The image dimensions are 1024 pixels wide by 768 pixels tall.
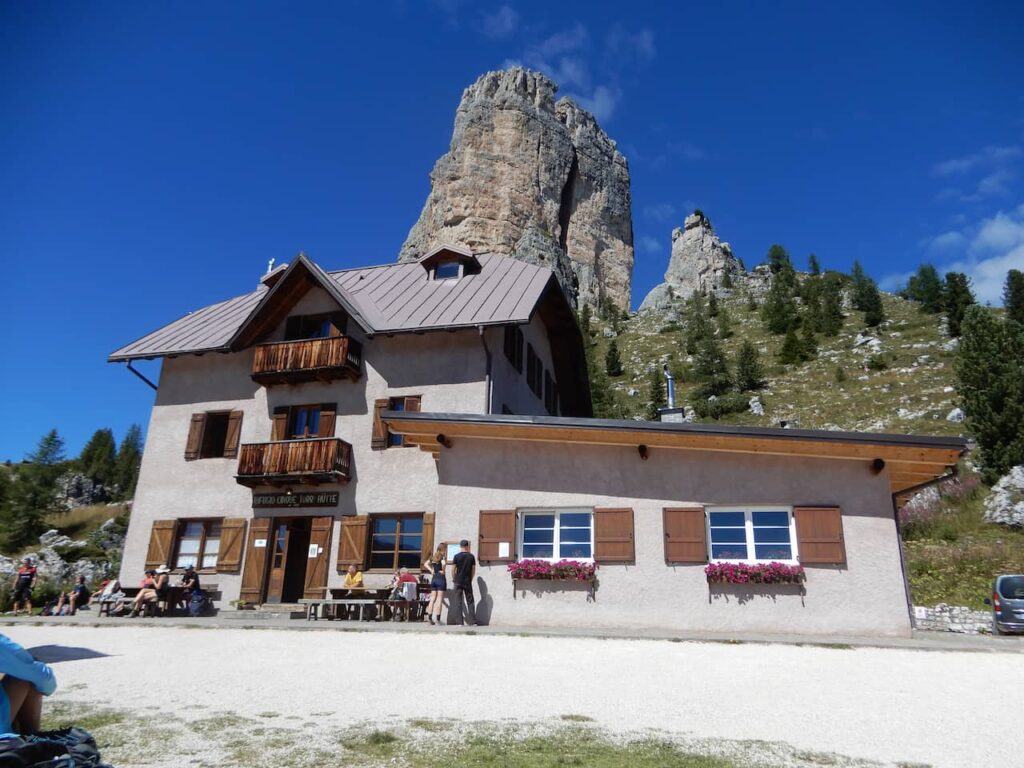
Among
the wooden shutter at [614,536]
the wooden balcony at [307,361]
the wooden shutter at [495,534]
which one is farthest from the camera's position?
the wooden balcony at [307,361]

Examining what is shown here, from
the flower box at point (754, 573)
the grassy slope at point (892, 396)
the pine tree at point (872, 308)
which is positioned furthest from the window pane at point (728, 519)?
the pine tree at point (872, 308)

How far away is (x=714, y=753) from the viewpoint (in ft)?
16.5

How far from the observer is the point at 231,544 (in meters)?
20.2

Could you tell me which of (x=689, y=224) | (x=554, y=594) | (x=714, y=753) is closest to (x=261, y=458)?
(x=554, y=594)

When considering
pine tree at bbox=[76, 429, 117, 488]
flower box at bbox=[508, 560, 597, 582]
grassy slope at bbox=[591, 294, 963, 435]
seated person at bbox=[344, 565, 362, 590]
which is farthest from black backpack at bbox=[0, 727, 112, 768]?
pine tree at bbox=[76, 429, 117, 488]

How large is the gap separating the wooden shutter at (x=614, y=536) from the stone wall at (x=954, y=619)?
34.6 feet

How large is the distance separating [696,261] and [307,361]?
104 metres

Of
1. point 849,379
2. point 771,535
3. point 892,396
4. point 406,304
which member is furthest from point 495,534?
point 849,379

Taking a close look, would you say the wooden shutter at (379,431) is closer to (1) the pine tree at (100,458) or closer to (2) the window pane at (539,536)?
(2) the window pane at (539,536)

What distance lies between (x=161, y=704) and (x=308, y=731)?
6.73 ft

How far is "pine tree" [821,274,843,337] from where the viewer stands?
67000mm

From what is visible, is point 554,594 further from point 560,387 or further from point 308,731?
point 560,387

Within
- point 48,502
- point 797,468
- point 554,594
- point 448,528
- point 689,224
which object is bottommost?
point 554,594

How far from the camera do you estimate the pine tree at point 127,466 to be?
3485 inches
